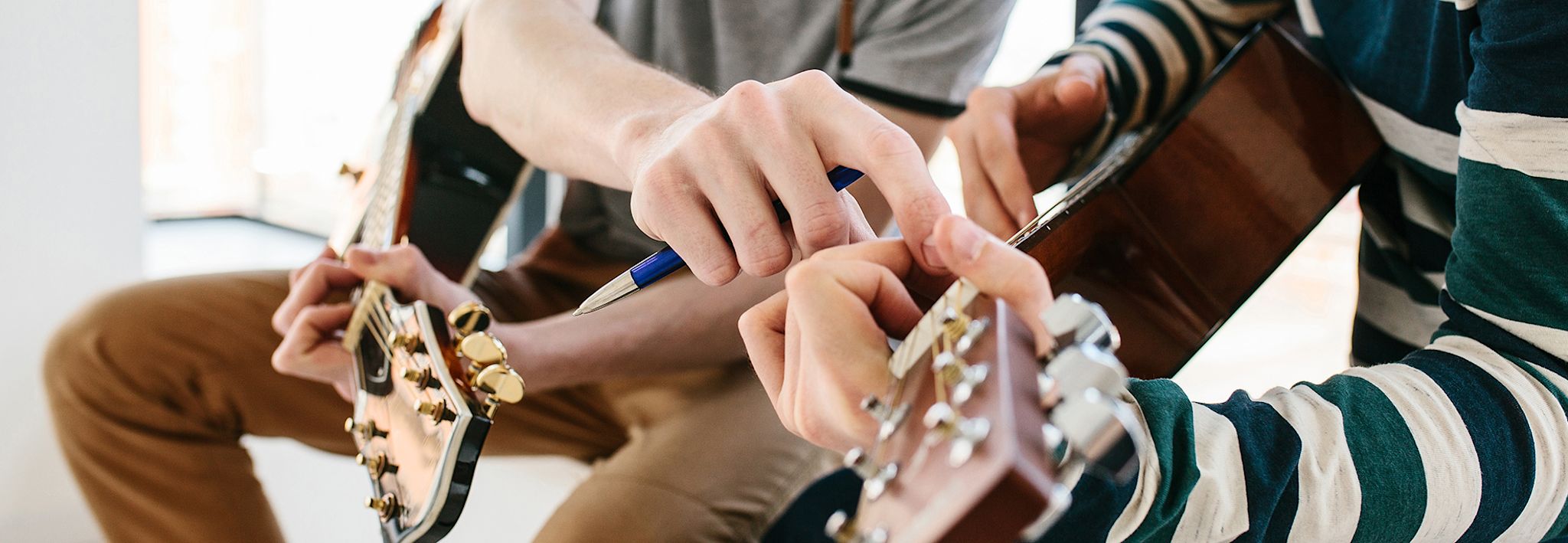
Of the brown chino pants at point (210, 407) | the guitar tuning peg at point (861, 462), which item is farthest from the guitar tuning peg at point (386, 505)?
the guitar tuning peg at point (861, 462)

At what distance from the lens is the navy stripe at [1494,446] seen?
1.82ft

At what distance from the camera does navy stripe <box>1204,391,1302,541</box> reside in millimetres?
507

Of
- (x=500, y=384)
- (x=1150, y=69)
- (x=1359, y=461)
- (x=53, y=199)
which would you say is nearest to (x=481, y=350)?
(x=500, y=384)

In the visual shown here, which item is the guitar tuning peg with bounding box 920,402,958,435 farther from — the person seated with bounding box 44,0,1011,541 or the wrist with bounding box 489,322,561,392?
the wrist with bounding box 489,322,561,392

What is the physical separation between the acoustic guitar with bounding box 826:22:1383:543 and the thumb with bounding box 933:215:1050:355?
1 cm

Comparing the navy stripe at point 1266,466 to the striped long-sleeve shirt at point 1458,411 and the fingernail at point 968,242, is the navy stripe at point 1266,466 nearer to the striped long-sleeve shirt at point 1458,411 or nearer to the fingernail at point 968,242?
the striped long-sleeve shirt at point 1458,411

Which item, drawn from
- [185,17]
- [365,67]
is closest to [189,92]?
[185,17]

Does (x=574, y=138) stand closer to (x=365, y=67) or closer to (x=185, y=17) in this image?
(x=365, y=67)

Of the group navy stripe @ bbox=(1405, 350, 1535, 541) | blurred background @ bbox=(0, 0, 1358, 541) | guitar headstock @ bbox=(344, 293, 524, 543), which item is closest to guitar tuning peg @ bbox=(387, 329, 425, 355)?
guitar headstock @ bbox=(344, 293, 524, 543)

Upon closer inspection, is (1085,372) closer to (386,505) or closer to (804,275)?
(804,275)

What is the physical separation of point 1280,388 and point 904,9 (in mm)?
586

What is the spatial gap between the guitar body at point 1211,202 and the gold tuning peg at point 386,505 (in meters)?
0.49

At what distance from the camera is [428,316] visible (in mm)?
727

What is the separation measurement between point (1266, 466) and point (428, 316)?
0.55 m
